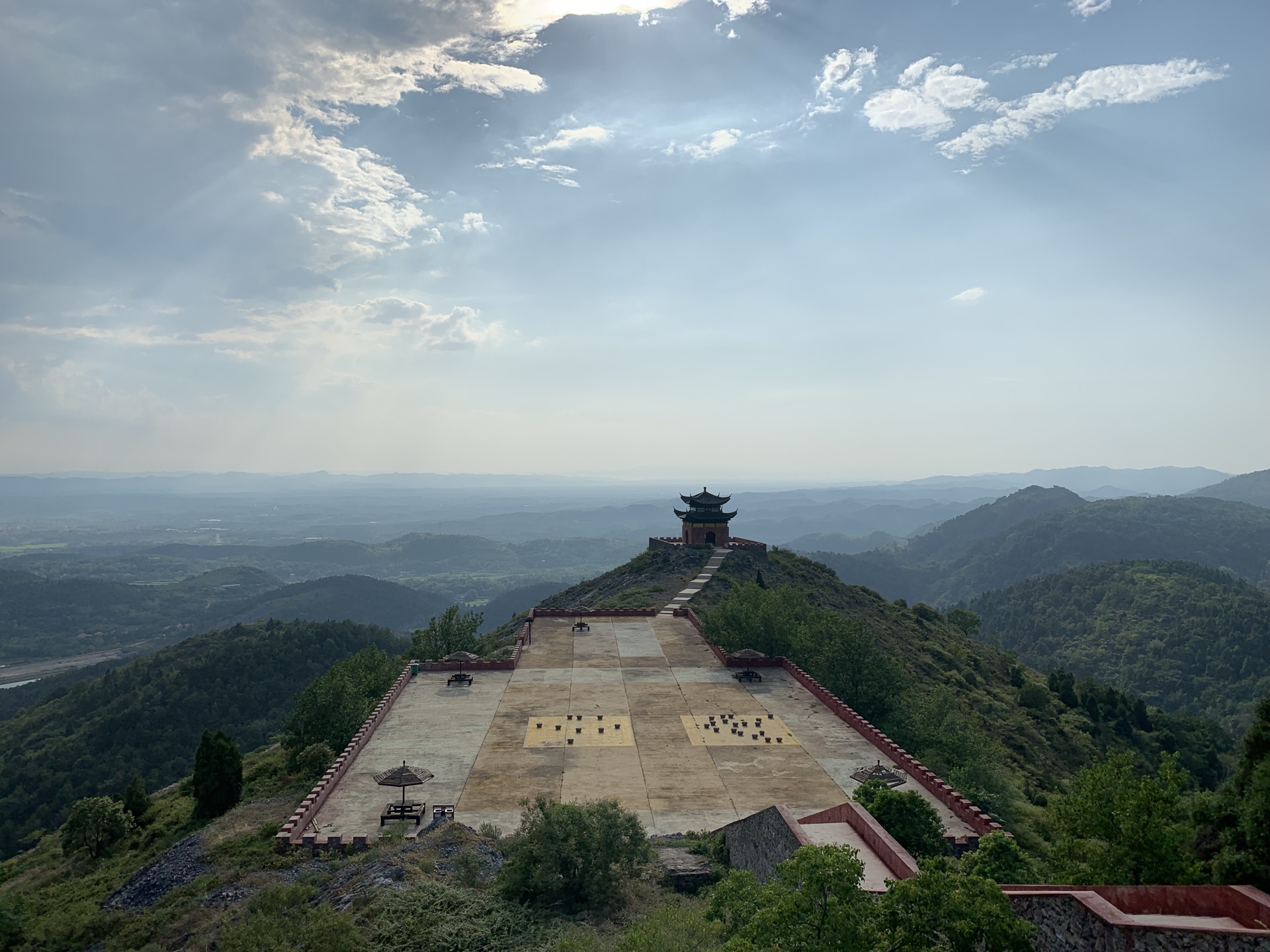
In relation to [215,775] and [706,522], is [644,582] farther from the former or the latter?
[215,775]

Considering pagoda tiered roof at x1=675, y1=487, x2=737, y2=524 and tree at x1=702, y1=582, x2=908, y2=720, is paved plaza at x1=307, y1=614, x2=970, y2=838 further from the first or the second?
pagoda tiered roof at x1=675, y1=487, x2=737, y2=524

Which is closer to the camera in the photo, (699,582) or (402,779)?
(402,779)

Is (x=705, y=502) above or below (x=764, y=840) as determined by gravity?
above

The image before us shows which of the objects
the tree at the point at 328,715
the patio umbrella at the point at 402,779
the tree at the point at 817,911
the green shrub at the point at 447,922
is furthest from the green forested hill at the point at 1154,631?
the tree at the point at 817,911

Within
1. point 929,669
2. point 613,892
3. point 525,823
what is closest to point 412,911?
point 525,823

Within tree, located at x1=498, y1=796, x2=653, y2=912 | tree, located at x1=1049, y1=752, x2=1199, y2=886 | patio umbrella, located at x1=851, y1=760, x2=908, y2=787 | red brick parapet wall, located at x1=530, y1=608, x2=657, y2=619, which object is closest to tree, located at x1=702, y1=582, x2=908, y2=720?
red brick parapet wall, located at x1=530, y1=608, x2=657, y2=619

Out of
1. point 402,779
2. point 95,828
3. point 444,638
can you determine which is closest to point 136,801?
point 95,828

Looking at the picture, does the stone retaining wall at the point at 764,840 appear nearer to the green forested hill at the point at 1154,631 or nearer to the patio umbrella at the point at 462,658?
the patio umbrella at the point at 462,658
